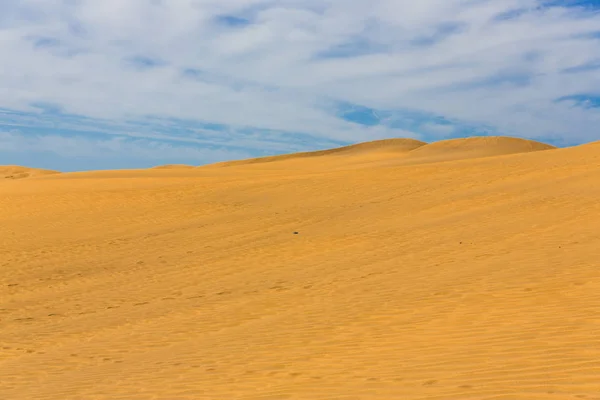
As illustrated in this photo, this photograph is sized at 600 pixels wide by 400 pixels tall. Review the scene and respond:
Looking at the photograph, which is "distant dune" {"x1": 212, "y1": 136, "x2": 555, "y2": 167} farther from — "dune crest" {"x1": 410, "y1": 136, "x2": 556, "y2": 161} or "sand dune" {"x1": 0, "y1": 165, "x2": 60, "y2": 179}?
"sand dune" {"x1": 0, "y1": 165, "x2": 60, "y2": 179}

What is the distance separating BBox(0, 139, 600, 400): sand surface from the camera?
549 centimetres

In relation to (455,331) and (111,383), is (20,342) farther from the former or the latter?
(455,331)

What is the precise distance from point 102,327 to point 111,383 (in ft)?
9.13

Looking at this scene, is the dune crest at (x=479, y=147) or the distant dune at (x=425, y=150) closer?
the distant dune at (x=425, y=150)

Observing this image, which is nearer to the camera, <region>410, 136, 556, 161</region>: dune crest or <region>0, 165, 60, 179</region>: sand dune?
<region>410, 136, 556, 161</region>: dune crest

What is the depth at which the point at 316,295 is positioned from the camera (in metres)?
9.62

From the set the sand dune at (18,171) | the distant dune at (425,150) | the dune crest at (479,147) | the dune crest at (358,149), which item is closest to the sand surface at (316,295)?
the distant dune at (425,150)

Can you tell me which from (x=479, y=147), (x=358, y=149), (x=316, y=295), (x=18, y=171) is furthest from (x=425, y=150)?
(x=316, y=295)

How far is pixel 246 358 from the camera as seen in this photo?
21.8 ft

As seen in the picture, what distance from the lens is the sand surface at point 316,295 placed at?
5488 millimetres

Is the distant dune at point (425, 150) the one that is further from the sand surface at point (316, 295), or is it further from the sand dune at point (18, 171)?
the sand surface at point (316, 295)

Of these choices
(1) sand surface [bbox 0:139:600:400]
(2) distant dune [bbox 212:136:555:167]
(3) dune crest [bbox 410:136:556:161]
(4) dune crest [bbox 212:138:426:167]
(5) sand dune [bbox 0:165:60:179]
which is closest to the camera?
(1) sand surface [bbox 0:139:600:400]

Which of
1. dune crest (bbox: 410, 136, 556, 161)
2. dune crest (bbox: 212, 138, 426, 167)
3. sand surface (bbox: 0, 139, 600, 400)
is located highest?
dune crest (bbox: 212, 138, 426, 167)

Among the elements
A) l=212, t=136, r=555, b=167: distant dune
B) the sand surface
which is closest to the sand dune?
l=212, t=136, r=555, b=167: distant dune
